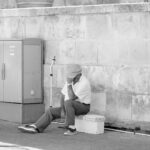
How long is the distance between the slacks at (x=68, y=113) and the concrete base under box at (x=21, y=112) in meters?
1.11

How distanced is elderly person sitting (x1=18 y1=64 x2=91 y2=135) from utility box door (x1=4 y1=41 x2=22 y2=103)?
120 cm

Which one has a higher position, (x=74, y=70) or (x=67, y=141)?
(x=74, y=70)

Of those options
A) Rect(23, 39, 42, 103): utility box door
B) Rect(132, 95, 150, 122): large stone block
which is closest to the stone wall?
Rect(23, 39, 42, 103): utility box door

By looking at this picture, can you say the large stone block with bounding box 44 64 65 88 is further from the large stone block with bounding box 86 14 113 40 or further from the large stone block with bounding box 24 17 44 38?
the large stone block with bounding box 86 14 113 40

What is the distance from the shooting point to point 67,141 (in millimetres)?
8977

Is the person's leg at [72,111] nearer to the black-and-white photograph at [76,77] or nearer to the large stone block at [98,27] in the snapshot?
the black-and-white photograph at [76,77]

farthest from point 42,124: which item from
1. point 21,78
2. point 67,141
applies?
point 21,78

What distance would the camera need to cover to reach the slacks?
959cm

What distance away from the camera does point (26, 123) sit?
1088 cm

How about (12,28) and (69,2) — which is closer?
(12,28)

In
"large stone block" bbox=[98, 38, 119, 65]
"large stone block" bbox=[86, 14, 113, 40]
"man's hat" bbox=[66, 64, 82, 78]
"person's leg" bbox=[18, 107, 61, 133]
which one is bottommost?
"person's leg" bbox=[18, 107, 61, 133]

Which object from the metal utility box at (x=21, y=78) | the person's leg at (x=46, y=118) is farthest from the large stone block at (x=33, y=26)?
the person's leg at (x=46, y=118)

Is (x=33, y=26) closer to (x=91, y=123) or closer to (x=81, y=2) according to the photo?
(x=81, y=2)

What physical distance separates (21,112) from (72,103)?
158cm
